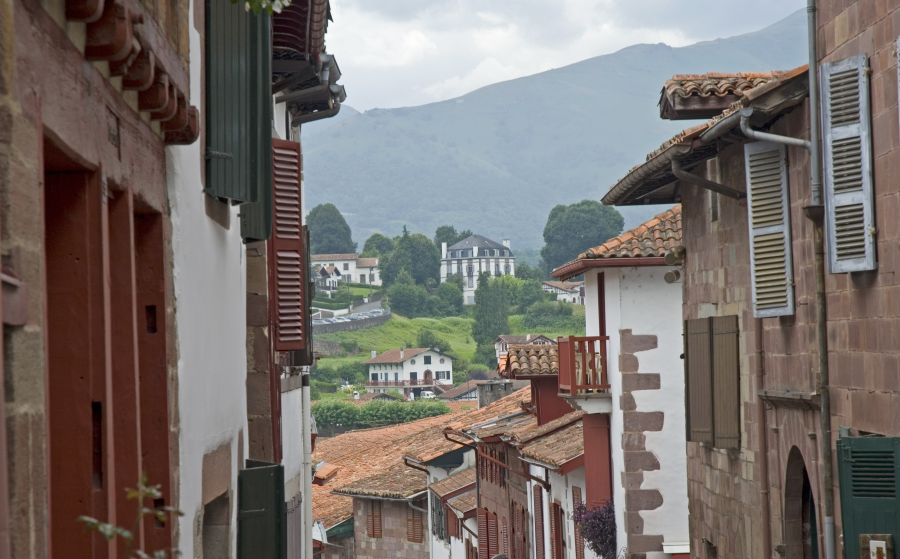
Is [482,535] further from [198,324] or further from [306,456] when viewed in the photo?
[198,324]

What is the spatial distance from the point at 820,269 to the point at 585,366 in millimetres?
9299

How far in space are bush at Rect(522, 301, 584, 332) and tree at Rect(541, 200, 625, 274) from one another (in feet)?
58.1

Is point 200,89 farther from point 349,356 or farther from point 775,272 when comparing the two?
point 349,356

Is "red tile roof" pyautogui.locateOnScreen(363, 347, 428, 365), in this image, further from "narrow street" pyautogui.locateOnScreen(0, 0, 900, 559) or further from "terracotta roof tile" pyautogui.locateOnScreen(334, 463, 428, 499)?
"narrow street" pyautogui.locateOnScreen(0, 0, 900, 559)

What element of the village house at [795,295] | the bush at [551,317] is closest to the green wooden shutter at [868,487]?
the village house at [795,295]

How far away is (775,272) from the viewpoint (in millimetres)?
Answer: 10594

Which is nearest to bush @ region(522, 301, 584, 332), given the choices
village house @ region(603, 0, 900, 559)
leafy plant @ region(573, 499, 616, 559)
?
leafy plant @ region(573, 499, 616, 559)

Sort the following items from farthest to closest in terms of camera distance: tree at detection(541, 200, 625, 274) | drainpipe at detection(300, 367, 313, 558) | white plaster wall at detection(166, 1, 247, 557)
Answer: tree at detection(541, 200, 625, 274) → drainpipe at detection(300, 367, 313, 558) → white plaster wall at detection(166, 1, 247, 557)

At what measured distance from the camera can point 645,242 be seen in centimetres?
1803

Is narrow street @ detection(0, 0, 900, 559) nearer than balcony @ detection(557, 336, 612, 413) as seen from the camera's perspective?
Yes

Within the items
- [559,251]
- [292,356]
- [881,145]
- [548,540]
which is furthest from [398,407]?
[559,251]

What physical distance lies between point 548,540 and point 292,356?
10.9m

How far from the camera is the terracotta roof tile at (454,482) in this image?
32.6m

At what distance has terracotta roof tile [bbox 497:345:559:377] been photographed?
73.6 ft
